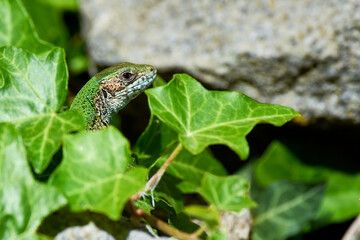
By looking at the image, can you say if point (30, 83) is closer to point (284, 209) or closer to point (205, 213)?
point (205, 213)

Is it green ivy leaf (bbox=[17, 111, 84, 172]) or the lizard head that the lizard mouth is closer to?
the lizard head

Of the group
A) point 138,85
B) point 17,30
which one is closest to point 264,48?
point 138,85

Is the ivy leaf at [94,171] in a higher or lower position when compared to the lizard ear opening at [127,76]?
higher

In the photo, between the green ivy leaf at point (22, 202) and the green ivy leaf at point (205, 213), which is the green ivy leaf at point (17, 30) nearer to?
the green ivy leaf at point (22, 202)

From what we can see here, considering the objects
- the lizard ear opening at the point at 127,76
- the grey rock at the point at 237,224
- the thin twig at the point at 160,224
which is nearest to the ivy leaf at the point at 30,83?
the thin twig at the point at 160,224

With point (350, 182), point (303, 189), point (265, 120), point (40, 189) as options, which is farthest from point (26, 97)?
point (350, 182)
